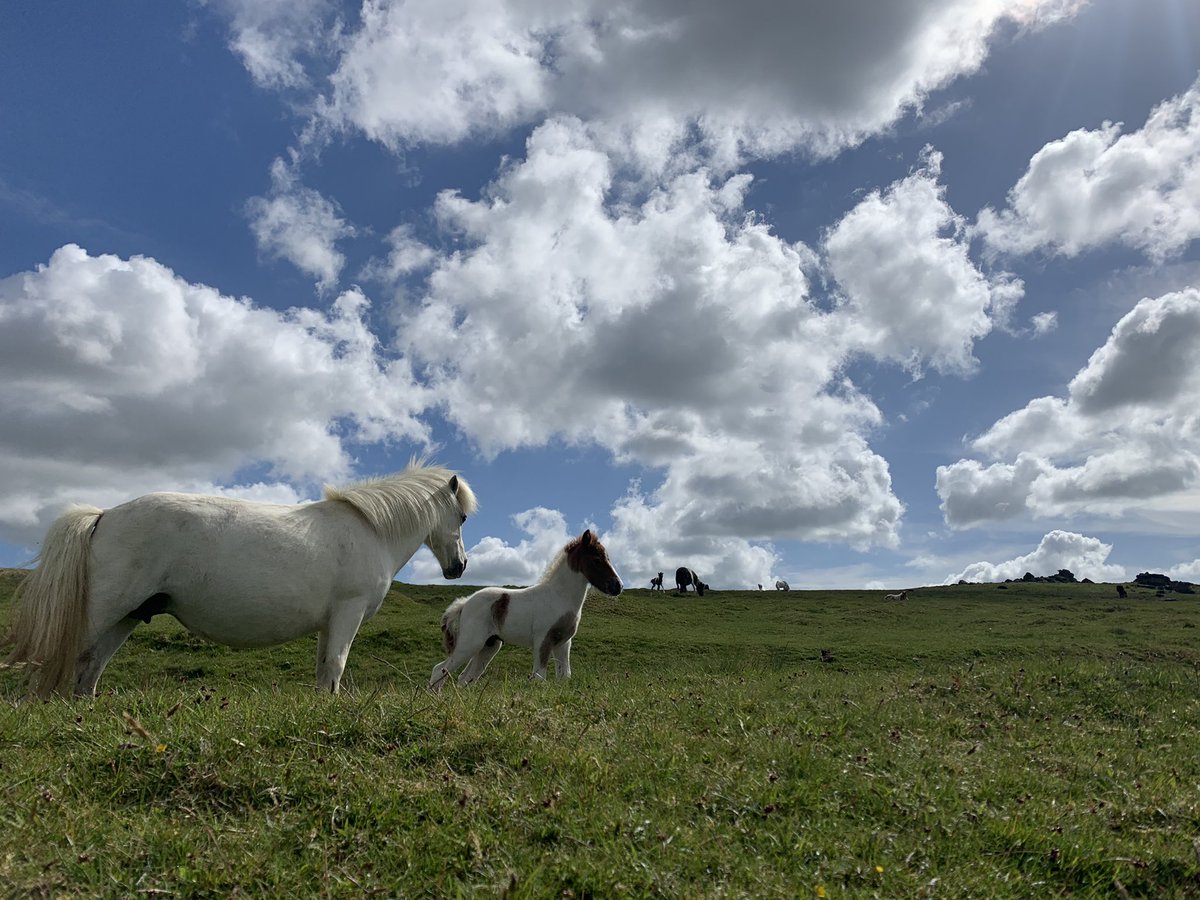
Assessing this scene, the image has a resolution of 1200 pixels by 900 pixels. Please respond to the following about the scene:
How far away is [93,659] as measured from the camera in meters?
7.32

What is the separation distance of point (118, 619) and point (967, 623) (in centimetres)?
3875

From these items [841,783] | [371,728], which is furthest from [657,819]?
[371,728]

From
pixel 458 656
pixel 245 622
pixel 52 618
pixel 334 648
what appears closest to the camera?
pixel 52 618

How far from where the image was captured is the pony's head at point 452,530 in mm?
10586

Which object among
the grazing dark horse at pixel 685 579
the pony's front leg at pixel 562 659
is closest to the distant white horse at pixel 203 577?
the pony's front leg at pixel 562 659

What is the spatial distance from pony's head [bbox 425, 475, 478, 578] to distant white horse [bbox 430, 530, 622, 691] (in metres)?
2.03

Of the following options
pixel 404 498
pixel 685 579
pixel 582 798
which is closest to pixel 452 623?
pixel 404 498

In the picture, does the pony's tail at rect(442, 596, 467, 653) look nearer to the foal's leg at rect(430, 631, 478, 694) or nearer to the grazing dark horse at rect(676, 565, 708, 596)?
the foal's leg at rect(430, 631, 478, 694)

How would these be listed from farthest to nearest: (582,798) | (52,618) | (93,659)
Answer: (93,659)
(52,618)
(582,798)

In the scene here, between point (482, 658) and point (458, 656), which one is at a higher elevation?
point (458, 656)

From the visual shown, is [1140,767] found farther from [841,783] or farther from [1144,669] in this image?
[1144,669]

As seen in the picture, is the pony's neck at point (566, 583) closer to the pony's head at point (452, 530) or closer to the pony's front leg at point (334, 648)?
the pony's head at point (452, 530)

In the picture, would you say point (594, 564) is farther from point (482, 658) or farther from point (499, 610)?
point (482, 658)

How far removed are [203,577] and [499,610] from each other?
5.96 metres
